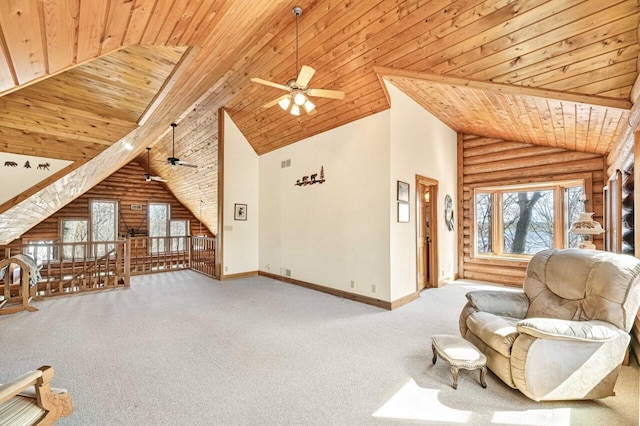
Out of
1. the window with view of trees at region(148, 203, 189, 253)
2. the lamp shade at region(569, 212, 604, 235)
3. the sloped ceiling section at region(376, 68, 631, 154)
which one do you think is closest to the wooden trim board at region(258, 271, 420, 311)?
the lamp shade at region(569, 212, 604, 235)

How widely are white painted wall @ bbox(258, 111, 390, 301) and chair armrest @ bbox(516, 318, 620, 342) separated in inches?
92.8

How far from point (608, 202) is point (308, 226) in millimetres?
4979

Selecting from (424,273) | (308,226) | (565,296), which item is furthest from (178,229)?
(565,296)

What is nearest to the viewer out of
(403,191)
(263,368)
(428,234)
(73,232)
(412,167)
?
(263,368)

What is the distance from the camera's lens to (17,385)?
3.97 feet

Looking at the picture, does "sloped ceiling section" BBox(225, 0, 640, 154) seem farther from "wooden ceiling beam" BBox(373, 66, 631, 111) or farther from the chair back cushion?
the chair back cushion

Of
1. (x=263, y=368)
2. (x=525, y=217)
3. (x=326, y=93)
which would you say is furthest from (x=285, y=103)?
(x=525, y=217)

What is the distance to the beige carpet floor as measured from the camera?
1867 mm

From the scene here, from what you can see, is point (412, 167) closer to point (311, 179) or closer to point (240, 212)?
point (311, 179)

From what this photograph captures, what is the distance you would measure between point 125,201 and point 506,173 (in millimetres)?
12221

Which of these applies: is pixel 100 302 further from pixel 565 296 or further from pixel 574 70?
pixel 574 70

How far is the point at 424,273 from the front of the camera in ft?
18.4

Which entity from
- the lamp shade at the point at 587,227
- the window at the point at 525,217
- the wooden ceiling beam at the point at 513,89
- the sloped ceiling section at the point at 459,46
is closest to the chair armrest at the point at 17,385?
the sloped ceiling section at the point at 459,46

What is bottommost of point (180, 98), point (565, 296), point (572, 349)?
point (572, 349)
